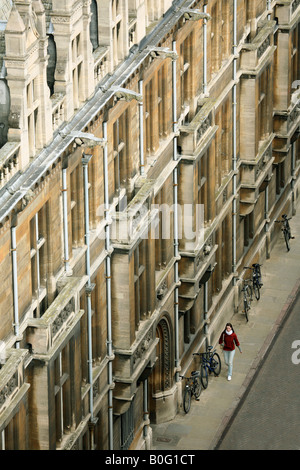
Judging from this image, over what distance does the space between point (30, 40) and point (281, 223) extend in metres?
34.2

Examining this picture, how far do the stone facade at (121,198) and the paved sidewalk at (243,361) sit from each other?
31.5 inches

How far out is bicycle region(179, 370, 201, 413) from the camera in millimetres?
66062

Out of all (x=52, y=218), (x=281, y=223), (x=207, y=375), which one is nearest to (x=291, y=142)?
(x=281, y=223)

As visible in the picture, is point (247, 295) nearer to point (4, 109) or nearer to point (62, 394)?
point (62, 394)

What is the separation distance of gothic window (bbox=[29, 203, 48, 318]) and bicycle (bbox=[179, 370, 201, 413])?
1448 centimetres

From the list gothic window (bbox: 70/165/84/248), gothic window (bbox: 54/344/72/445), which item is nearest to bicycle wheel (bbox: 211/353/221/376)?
gothic window (bbox: 54/344/72/445)

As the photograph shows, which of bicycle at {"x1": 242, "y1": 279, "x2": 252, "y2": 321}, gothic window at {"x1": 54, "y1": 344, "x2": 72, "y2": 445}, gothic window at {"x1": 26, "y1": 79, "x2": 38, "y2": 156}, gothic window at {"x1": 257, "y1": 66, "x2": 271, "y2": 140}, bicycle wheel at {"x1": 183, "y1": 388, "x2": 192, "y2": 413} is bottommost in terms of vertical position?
bicycle wheel at {"x1": 183, "y1": 388, "x2": 192, "y2": 413}

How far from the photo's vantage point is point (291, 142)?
3219 inches

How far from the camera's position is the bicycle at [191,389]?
6606 cm

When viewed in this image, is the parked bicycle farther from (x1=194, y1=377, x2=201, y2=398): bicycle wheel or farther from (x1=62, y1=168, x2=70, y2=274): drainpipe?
(x1=62, y1=168, x2=70, y2=274): drainpipe

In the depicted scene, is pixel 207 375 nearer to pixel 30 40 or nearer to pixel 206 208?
pixel 206 208

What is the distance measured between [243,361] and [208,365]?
2237mm

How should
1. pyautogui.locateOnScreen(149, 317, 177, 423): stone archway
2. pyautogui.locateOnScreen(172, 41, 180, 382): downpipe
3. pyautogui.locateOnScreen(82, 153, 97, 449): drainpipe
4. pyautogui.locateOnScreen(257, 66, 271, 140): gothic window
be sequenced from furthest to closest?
1. pyautogui.locateOnScreen(257, 66, 271, 140): gothic window
2. pyautogui.locateOnScreen(149, 317, 177, 423): stone archway
3. pyautogui.locateOnScreen(172, 41, 180, 382): downpipe
4. pyautogui.locateOnScreen(82, 153, 97, 449): drainpipe

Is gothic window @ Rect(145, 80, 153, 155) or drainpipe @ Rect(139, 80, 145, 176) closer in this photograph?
drainpipe @ Rect(139, 80, 145, 176)
